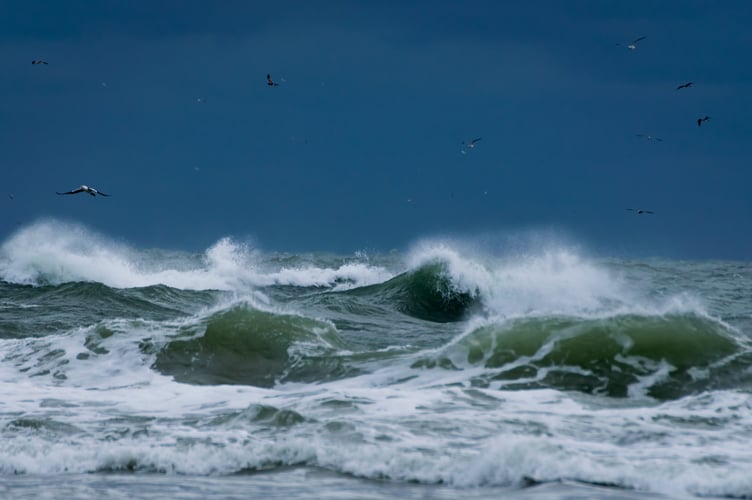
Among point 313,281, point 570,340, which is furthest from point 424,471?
point 313,281

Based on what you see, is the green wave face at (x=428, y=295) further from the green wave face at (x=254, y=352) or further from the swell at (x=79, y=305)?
the green wave face at (x=254, y=352)

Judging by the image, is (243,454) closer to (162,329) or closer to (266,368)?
Answer: (266,368)

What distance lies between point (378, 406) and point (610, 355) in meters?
3.65

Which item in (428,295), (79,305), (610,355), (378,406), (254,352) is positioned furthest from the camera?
(428,295)

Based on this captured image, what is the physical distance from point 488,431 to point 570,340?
407 centimetres

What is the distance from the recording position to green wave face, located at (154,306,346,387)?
48.4 feet

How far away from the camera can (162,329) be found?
17.0 m

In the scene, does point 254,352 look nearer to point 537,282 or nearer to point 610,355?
point 610,355

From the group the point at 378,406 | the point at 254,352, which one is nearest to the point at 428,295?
the point at 254,352

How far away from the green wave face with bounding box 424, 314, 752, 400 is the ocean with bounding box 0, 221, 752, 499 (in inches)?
1.3

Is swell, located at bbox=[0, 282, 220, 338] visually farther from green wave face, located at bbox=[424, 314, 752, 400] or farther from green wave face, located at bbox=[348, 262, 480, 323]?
green wave face, located at bbox=[424, 314, 752, 400]

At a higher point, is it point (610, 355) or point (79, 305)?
point (79, 305)

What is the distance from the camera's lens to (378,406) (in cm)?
1162

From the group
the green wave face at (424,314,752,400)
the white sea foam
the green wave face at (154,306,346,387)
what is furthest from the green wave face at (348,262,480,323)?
the green wave face at (424,314,752,400)
